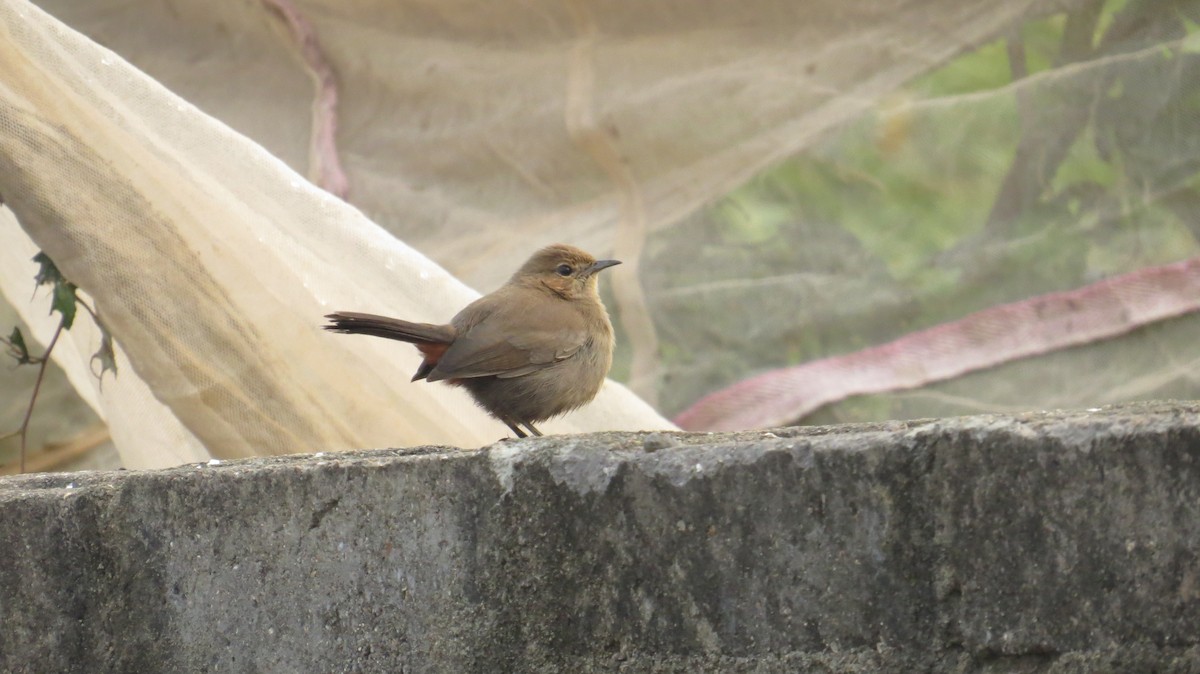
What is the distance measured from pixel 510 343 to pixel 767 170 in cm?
185

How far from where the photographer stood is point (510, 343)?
368cm

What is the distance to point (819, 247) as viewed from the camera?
16.9 ft

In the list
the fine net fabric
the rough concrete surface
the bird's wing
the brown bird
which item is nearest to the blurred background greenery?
the fine net fabric

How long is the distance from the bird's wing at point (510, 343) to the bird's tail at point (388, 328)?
0.05 metres

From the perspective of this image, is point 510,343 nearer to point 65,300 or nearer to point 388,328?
point 388,328

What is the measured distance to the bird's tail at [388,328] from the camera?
3.37 m

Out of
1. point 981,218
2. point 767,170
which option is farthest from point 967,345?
point 767,170

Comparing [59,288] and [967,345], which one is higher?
[59,288]

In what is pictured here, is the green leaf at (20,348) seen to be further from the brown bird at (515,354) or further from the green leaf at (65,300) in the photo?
the brown bird at (515,354)

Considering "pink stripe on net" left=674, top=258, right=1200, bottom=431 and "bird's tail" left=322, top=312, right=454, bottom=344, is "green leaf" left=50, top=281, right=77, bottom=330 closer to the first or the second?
"bird's tail" left=322, top=312, right=454, bottom=344

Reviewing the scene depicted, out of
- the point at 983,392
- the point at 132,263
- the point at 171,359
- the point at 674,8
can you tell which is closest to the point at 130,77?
the point at 132,263

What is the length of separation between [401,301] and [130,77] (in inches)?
40.6

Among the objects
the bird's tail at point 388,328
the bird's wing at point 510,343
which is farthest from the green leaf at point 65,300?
the bird's wing at point 510,343

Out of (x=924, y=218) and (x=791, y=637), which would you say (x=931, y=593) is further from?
(x=924, y=218)
